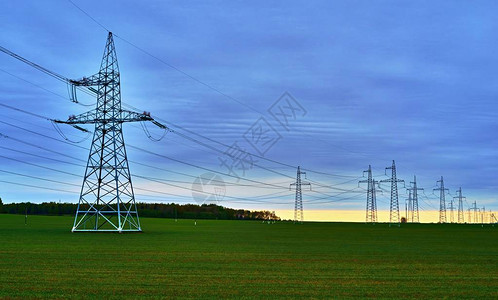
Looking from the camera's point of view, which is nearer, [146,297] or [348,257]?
[146,297]

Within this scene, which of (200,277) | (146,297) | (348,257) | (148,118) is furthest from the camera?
(148,118)

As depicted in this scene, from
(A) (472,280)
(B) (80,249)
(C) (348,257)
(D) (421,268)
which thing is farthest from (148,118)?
(A) (472,280)

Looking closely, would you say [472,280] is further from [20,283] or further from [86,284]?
[20,283]

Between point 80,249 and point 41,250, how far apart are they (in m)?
2.27

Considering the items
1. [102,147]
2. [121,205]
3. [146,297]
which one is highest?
[102,147]

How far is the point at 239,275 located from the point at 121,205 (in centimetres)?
3514

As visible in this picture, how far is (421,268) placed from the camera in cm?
2702

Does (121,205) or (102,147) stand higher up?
(102,147)

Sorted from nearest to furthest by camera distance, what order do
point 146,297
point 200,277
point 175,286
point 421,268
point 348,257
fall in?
point 146,297
point 175,286
point 200,277
point 421,268
point 348,257

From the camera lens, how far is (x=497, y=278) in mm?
23281

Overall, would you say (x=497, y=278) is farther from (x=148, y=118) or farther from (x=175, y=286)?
(x=148, y=118)

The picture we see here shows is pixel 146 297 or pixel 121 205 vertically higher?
pixel 121 205

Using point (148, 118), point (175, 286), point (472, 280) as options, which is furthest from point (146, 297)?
point (148, 118)

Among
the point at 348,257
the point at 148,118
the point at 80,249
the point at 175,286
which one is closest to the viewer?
the point at 175,286
